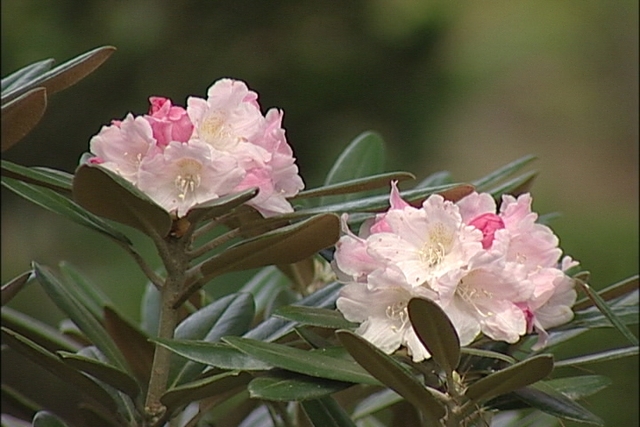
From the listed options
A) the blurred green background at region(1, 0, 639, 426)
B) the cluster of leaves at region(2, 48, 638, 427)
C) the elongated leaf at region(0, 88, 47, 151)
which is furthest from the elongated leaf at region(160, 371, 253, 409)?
the blurred green background at region(1, 0, 639, 426)

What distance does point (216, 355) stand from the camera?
535mm

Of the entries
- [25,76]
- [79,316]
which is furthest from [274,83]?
[79,316]

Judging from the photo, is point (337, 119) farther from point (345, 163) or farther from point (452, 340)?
point (452, 340)

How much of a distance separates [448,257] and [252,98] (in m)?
0.17

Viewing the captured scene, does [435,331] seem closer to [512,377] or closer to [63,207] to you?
[512,377]

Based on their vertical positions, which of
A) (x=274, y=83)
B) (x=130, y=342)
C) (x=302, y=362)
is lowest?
(x=274, y=83)

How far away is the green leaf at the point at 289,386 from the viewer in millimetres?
513

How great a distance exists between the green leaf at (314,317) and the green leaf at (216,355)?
0.03m

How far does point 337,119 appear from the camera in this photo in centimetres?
201

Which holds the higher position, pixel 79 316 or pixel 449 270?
pixel 449 270

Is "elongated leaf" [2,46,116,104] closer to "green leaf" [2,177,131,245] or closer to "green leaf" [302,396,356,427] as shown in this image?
"green leaf" [2,177,131,245]

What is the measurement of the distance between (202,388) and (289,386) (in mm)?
72

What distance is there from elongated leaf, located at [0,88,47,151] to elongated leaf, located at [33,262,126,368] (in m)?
0.11

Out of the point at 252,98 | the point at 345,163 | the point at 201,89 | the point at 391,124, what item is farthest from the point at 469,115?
the point at 252,98
